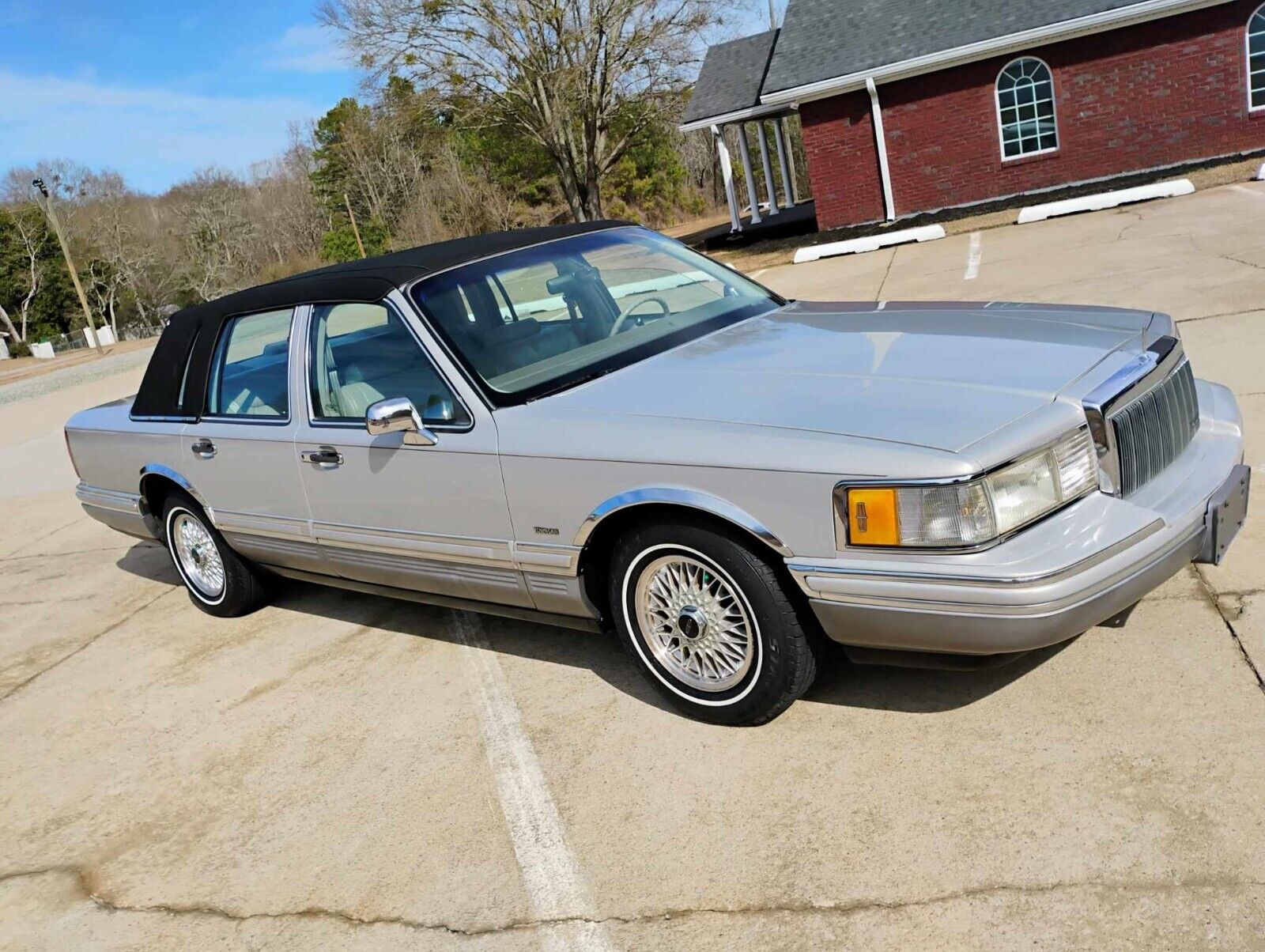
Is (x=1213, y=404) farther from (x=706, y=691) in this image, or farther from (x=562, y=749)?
(x=562, y=749)

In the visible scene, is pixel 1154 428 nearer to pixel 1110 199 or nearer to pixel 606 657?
pixel 606 657

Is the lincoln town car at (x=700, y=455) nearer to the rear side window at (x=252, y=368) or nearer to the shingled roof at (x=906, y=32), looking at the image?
the rear side window at (x=252, y=368)

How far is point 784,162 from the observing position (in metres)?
32.1

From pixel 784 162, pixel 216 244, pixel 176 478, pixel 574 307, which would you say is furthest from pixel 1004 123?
pixel 216 244

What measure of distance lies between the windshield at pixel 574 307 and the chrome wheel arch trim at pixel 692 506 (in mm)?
596

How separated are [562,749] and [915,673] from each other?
1.27 m

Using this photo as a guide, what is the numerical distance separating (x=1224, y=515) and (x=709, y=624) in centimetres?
162

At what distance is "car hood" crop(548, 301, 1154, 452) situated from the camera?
3246 mm

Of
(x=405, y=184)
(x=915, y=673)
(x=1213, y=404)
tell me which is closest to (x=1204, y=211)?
(x=1213, y=404)

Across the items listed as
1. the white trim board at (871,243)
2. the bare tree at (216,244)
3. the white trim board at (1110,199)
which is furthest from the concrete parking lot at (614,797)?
the bare tree at (216,244)

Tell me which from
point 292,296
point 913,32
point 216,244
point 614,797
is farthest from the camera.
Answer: point 216,244

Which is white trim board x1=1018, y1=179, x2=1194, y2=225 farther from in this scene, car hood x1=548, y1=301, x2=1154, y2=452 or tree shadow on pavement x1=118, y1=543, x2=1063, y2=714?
A: tree shadow on pavement x1=118, y1=543, x2=1063, y2=714

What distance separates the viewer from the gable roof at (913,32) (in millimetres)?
19344

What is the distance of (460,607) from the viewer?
4.49 m
